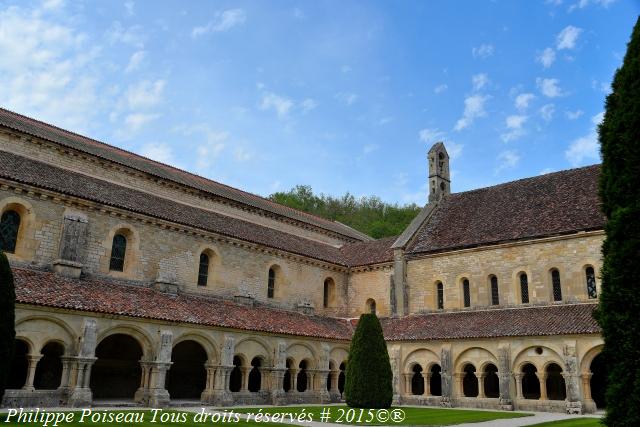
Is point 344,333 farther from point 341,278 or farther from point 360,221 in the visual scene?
point 360,221

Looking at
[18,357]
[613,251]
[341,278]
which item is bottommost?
[18,357]

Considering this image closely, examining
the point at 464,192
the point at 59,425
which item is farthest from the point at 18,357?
the point at 464,192

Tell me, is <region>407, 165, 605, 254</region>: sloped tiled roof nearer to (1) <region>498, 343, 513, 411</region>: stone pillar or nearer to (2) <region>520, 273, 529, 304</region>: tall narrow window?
(2) <region>520, 273, 529, 304</region>: tall narrow window

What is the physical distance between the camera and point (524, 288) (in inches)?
1078

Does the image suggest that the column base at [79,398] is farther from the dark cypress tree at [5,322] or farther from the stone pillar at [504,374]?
the stone pillar at [504,374]

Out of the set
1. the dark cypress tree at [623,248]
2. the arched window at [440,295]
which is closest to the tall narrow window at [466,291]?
the arched window at [440,295]

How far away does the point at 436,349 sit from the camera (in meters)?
26.5

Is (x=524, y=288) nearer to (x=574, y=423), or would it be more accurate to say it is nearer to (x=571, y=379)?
(x=571, y=379)

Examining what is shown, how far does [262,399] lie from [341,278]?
1110cm

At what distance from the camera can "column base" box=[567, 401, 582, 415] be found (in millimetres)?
21562

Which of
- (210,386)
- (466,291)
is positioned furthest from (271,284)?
(466,291)

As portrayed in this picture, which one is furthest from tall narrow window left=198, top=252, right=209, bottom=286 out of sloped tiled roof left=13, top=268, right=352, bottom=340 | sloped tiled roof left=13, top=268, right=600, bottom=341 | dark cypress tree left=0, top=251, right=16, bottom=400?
dark cypress tree left=0, top=251, right=16, bottom=400

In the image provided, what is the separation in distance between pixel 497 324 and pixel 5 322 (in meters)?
20.8

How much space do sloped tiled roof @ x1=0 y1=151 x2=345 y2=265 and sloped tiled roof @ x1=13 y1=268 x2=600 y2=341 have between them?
3.55 metres
